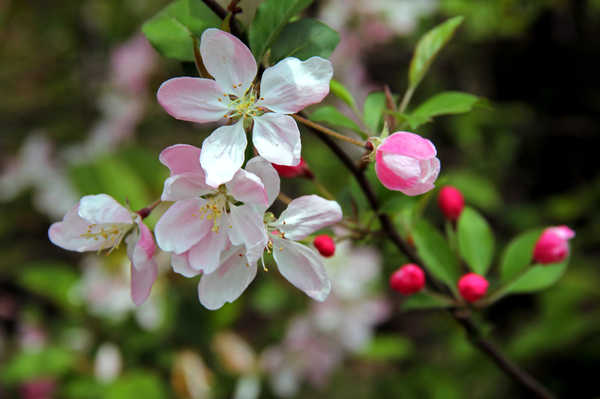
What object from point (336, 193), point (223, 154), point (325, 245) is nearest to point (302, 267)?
point (325, 245)

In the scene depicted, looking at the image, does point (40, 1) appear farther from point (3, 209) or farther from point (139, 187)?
point (139, 187)

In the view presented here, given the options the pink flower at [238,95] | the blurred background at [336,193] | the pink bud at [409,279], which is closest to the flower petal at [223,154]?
the pink flower at [238,95]

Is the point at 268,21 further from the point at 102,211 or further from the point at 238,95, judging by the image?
the point at 102,211

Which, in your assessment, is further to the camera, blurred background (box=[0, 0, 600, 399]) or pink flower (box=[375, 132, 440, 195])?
blurred background (box=[0, 0, 600, 399])

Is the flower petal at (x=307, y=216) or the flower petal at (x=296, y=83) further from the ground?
the flower petal at (x=296, y=83)

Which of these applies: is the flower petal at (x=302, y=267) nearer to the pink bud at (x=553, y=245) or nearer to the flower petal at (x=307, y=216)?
the flower petal at (x=307, y=216)

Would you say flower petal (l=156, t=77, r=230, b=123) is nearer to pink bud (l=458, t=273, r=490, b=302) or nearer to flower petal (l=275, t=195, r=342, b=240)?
flower petal (l=275, t=195, r=342, b=240)

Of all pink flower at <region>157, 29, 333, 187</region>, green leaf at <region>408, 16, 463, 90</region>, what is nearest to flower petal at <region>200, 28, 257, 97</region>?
pink flower at <region>157, 29, 333, 187</region>
